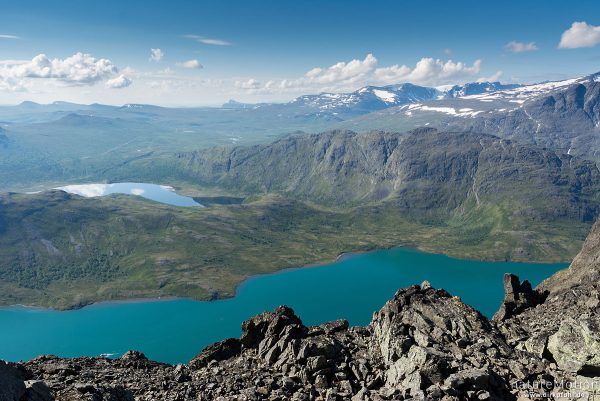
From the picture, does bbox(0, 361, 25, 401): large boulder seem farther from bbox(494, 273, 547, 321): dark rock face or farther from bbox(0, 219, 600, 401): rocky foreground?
bbox(494, 273, 547, 321): dark rock face

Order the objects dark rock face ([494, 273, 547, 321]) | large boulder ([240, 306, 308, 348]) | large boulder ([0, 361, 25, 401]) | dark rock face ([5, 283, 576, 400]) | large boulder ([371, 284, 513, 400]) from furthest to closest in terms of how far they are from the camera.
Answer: dark rock face ([494, 273, 547, 321])
large boulder ([240, 306, 308, 348])
dark rock face ([5, 283, 576, 400])
large boulder ([371, 284, 513, 400])
large boulder ([0, 361, 25, 401])

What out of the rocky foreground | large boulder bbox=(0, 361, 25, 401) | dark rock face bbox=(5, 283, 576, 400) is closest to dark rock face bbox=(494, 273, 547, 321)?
the rocky foreground

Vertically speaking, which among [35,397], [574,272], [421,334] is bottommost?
[574,272]

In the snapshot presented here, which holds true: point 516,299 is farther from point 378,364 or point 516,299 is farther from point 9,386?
point 9,386

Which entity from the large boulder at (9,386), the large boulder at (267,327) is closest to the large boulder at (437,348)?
the large boulder at (267,327)

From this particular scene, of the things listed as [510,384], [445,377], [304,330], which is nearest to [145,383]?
[304,330]

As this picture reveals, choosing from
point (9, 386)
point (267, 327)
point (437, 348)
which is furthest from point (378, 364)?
point (9, 386)

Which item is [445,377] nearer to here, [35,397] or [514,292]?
[35,397]

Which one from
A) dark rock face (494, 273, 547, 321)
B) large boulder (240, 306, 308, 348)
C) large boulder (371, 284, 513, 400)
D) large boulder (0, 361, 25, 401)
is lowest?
dark rock face (494, 273, 547, 321)
